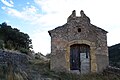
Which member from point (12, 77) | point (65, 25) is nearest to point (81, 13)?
point (65, 25)

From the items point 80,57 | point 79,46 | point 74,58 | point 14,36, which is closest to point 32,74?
point 74,58

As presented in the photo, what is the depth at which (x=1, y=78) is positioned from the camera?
12758 millimetres

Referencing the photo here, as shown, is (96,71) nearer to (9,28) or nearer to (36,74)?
(36,74)

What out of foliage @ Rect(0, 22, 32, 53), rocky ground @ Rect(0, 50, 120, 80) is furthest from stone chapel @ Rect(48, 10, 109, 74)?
foliage @ Rect(0, 22, 32, 53)

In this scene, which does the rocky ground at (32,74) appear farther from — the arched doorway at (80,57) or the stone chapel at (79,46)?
the arched doorway at (80,57)

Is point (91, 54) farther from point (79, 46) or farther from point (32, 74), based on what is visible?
point (32, 74)

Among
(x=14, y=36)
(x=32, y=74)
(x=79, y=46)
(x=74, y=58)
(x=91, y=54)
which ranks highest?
(x=14, y=36)

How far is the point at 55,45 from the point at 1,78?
21.2 feet

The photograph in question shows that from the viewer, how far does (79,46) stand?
18625 millimetres

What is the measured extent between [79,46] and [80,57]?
0.86 metres

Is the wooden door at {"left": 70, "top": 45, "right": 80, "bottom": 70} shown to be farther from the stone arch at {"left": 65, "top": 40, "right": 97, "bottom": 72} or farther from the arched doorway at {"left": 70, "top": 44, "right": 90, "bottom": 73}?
the stone arch at {"left": 65, "top": 40, "right": 97, "bottom": 72}

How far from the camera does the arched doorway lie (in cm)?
1828

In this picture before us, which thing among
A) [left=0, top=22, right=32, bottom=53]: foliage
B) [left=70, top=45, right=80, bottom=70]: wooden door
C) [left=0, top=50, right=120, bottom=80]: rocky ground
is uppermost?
[left=0, top=22, right=32, bottom=53]: foliage

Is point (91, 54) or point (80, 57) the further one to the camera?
point (80, 57)
